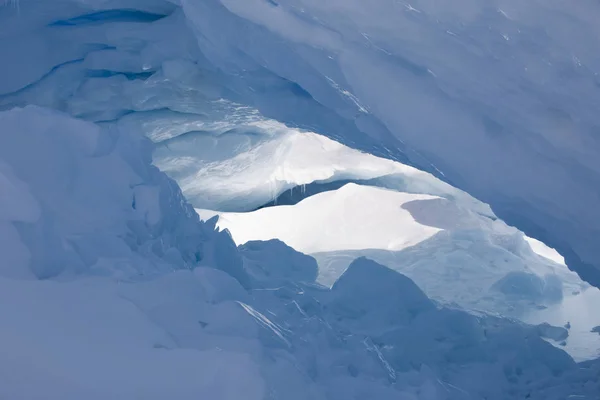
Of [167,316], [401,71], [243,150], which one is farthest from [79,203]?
[243,150]

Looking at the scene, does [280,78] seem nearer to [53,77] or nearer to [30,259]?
[53,77]

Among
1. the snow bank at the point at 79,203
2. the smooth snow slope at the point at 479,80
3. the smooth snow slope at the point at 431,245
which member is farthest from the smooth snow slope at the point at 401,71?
the smooth snow slope at the point at 431,245

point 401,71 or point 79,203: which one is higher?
point 401,71

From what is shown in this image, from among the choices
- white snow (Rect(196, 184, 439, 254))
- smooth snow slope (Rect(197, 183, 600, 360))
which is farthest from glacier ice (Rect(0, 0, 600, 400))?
white snow (Rect(196, 184, 439, 254))

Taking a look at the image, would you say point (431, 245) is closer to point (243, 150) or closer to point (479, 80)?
point (243, 150)

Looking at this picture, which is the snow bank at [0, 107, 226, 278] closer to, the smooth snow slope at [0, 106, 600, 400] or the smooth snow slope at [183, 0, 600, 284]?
the smooth snow slope at [0, 106, 600, 400]

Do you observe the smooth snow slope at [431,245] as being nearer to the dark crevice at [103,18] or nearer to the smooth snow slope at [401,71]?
the smooth snow slope at [401,71]

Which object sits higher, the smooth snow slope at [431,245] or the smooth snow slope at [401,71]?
the smooth snow slope at [401,71]

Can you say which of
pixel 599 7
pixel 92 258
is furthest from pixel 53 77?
pixel 599 7
